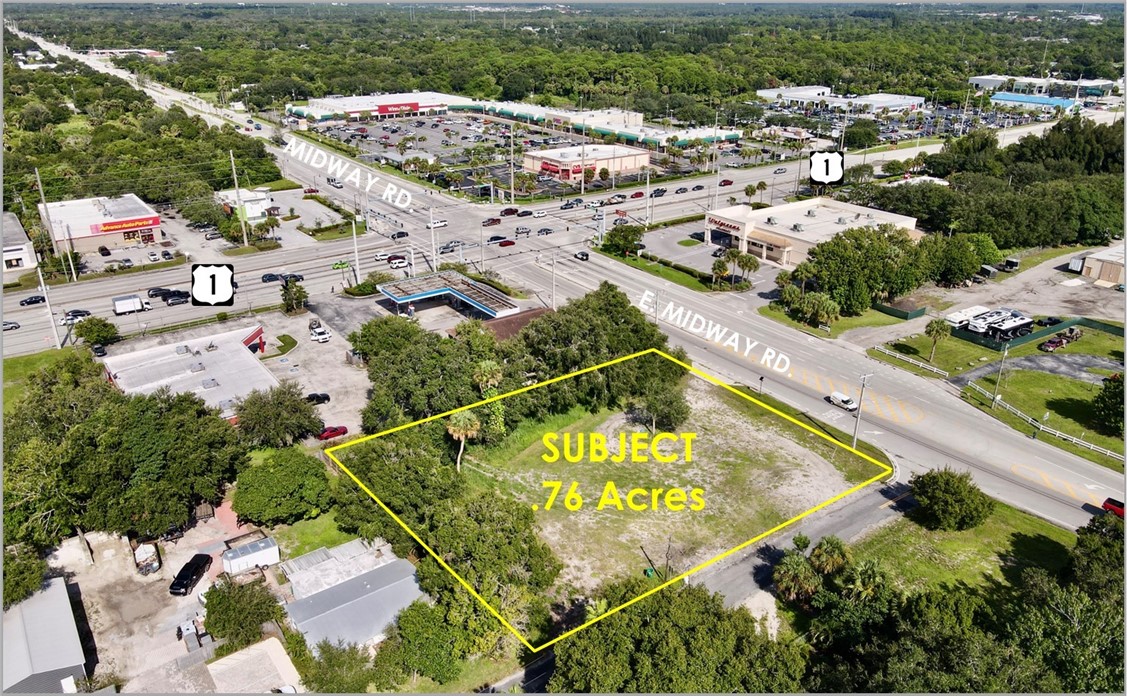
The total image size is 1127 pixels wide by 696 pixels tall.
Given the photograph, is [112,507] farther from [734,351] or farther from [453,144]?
[453,144]

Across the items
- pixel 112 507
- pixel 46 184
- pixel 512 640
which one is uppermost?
pixel 46 184

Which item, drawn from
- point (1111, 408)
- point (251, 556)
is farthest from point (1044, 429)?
point (251, 556)

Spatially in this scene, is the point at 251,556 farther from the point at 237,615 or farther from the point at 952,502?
the point at 952,502

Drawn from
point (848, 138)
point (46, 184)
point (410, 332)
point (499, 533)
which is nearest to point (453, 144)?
point (46, 184)

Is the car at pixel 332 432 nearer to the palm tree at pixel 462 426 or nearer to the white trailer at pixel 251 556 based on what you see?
the palm tree at pixel 462 426

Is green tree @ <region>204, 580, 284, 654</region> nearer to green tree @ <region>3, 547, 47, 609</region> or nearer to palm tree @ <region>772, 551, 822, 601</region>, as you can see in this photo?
green tree @ <region>3, 547, 47, 609</region>

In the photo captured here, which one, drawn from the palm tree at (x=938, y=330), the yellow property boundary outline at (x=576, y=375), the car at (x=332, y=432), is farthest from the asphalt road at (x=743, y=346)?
the car at (x=332, y=432)
